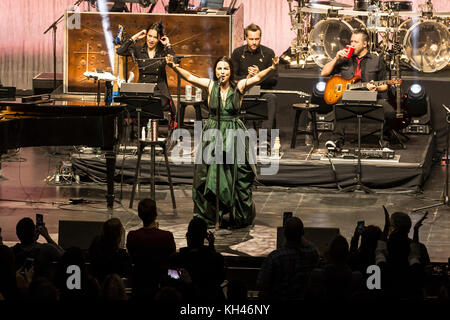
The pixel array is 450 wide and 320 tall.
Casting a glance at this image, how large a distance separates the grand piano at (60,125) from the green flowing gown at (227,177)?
107 cm

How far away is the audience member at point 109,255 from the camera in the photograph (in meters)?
6.16

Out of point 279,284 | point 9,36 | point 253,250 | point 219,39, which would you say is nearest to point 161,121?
point 219,39

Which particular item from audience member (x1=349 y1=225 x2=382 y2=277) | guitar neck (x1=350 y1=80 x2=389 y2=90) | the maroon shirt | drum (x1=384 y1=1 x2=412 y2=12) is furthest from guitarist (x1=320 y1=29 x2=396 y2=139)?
the maroon shirt

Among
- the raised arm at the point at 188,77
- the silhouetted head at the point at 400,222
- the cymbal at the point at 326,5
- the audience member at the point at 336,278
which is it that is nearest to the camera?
the audience member at the point at 336,278

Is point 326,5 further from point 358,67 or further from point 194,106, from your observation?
point 194,106

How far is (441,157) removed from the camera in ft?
43.0

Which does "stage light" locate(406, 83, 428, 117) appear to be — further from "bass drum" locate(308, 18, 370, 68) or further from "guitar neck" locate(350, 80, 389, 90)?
"guitar neck" locate(350, 80, 389, 90)

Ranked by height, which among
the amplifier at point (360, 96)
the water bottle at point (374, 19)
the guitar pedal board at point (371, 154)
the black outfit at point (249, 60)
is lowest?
the guitar pedal board at point (371, 154)

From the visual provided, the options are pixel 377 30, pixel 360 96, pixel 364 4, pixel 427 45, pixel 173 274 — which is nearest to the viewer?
pixel 173 274

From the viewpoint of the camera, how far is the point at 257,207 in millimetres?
10477

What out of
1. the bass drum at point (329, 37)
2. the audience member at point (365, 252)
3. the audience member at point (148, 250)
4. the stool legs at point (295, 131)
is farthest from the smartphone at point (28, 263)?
the bass drum at point (329, 37)

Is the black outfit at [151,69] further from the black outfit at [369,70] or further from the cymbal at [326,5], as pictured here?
the cymbal at [326,5]

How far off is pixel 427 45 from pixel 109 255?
816 cm

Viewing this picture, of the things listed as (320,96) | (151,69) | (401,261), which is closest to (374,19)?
(320,96)
